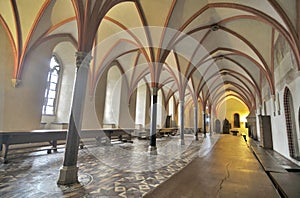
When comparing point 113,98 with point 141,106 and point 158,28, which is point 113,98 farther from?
point 158,28

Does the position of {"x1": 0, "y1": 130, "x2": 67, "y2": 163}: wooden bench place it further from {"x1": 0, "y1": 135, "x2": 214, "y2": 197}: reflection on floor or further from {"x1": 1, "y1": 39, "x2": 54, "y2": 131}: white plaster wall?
{"x1": 1, "y1": 39, "x2": 54, "y2": 131}: white plaster wall

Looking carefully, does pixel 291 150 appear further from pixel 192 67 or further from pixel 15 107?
pixel 15 107

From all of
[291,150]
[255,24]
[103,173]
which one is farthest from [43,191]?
[255,24]

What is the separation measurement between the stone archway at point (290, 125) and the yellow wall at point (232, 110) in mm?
22191

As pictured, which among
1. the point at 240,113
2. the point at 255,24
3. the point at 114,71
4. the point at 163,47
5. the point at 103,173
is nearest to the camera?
the point at 103,173

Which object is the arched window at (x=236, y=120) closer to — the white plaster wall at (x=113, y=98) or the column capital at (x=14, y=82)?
Answer: the white plaster wall at (x=113, y=98)

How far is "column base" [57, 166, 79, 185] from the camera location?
3.44 metres

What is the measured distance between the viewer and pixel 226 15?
822 cm

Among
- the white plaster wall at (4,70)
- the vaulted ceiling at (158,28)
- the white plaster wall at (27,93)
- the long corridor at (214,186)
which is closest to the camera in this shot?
the long corridor at (214,186)

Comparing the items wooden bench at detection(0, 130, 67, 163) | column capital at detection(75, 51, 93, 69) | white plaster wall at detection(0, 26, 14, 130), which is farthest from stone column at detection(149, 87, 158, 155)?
white plaster wall at detection(0, 26, 14, 130)

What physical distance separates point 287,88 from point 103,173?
7796 millimetres

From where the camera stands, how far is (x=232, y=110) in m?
28.6

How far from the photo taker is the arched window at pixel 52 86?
9.84m

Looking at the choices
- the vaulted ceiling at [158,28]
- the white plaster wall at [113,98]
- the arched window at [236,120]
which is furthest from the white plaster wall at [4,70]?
the arched window at [236,120]
